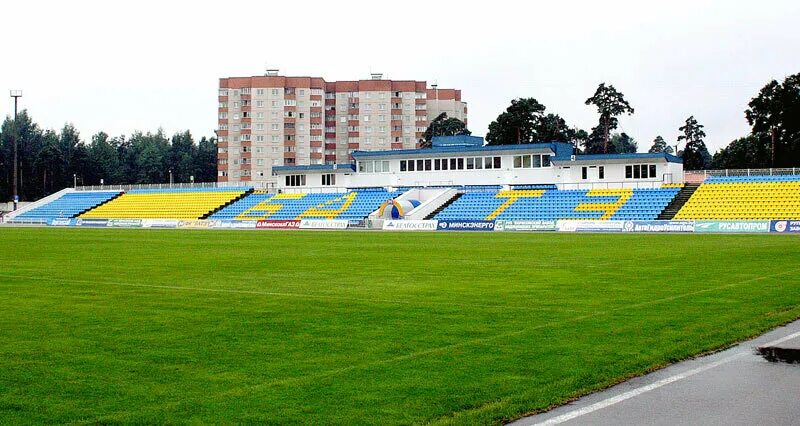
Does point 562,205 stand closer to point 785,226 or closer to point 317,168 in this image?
point 785,226

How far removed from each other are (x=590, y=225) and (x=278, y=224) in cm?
2627

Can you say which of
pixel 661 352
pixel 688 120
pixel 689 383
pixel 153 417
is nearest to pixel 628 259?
pixel 661 352

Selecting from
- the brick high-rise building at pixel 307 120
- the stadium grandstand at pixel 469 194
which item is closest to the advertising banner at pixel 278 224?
the stadium grandstand at pixel 469 194

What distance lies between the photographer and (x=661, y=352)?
37.8 ft

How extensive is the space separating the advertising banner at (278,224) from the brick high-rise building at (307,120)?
230 ft

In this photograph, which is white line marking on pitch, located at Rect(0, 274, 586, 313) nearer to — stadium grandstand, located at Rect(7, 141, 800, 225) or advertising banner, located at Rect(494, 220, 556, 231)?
advertising banner, located at Rect(494, 220, 556, 231)

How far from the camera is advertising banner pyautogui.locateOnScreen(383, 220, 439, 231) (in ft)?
217

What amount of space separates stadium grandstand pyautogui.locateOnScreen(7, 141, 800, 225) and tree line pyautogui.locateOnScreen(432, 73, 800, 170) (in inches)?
1093

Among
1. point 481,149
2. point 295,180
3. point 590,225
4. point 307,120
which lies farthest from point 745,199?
point 307,120

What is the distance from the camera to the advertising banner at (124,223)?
7862cm

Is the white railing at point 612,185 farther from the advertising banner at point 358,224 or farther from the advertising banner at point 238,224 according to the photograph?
the advertising banner at point 238,224

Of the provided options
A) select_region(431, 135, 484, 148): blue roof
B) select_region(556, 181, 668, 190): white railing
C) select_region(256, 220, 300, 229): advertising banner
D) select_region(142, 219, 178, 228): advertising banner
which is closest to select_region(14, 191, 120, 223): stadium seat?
select_region(142, 219, 178, 228): advertising banner

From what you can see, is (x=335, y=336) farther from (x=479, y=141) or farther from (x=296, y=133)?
(x=296, y=133)

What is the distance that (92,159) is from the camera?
495ft
